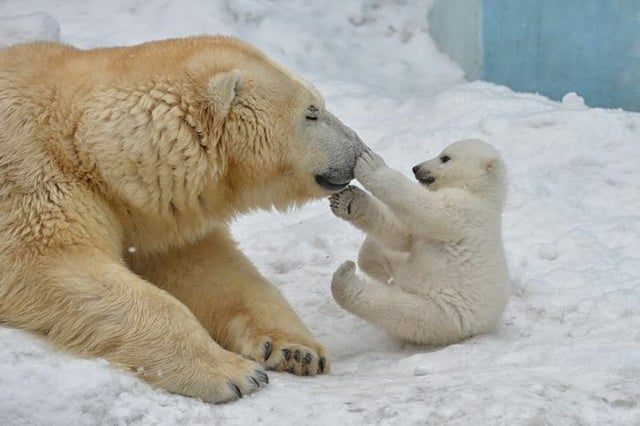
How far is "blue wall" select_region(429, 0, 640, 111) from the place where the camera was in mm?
6539

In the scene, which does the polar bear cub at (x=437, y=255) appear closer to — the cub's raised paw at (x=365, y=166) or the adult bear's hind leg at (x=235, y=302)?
the cub's raised paw at (x=365, y=166)

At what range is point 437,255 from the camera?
12.9ft

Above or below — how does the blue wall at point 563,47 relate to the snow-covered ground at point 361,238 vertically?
above

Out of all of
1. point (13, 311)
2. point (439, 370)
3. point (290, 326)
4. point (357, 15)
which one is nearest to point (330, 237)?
point (290, 326)

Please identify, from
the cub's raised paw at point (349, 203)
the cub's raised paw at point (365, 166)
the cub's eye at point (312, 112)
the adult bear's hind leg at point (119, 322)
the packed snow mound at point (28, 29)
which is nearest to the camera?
the adult bear's hind leg at point (119, 322)

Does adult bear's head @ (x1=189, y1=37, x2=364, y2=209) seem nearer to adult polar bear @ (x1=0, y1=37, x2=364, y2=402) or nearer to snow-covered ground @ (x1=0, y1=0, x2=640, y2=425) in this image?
adult polar bear @ (x1=0, y1=37, x2=364, y2=402)

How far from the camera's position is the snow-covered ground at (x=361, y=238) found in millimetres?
2918

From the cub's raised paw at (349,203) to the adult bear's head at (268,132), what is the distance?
0.17 metres

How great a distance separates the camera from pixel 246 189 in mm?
3689

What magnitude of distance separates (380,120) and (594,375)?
12.0 feet

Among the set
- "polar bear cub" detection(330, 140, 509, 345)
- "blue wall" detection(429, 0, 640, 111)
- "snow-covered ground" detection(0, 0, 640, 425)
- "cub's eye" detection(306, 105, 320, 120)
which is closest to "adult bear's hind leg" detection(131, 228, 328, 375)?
"snow-covered ground" detection(0, 0, 640, 425)

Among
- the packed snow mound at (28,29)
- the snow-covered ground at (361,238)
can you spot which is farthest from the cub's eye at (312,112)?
the packed snow mound at (28,29)

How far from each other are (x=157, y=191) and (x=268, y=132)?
0.42 meters

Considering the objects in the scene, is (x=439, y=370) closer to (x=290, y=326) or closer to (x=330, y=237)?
(x=290, y=326)
